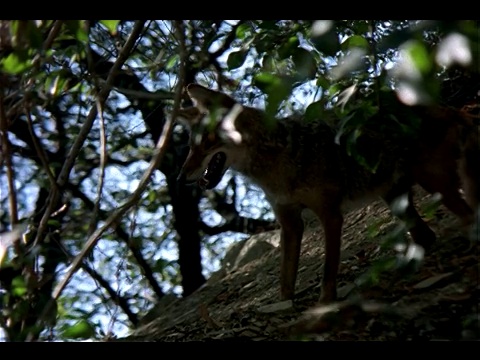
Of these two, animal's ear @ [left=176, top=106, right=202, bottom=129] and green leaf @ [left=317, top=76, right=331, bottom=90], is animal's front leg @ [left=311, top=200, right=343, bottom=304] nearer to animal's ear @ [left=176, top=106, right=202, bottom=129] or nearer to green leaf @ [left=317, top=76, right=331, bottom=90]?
animal's ear @ [left=176, top=106, right=202, bottom=129]

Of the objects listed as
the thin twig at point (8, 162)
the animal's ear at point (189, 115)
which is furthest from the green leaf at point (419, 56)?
the animal's ear at point (189, 115)

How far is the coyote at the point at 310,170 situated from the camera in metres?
5.80

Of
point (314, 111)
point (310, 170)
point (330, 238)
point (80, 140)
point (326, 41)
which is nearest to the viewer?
point (326, 41)

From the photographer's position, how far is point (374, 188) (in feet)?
20.1

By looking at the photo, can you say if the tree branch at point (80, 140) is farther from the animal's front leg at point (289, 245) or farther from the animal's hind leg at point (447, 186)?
the animal's hind leg at point (447, 186)

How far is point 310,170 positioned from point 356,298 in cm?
285

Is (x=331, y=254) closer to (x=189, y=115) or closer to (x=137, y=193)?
(x=189, y=115)

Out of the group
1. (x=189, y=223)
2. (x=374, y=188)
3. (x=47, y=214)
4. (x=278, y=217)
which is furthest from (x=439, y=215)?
(x=189, y=223)

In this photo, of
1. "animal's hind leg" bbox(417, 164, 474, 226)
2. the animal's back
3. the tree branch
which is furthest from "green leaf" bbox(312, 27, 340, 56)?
the animal's back

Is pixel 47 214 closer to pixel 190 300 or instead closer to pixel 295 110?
pixel 295 110

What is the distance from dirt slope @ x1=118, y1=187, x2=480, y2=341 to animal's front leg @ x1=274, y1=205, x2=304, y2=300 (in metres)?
0.14

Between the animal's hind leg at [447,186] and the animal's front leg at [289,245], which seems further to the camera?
the animal's front leg at [289,245]

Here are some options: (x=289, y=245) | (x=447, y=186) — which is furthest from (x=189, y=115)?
(x=447, y=186)

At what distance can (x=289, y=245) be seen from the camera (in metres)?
6.39
